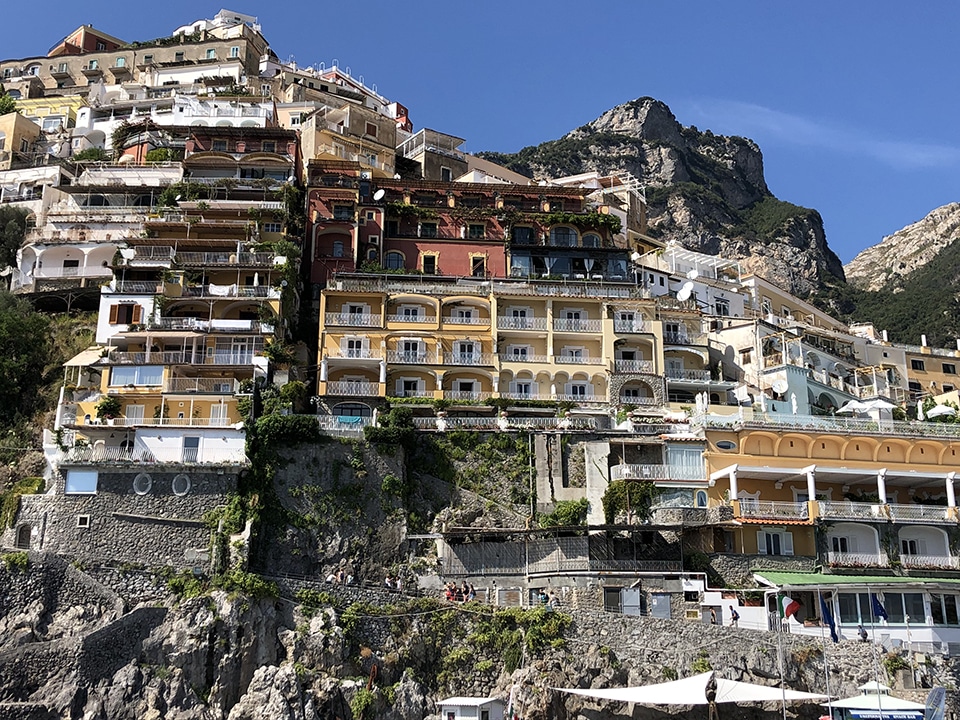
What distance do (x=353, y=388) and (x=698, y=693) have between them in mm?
23060

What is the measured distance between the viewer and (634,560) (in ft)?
144

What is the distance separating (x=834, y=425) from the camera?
50.5m

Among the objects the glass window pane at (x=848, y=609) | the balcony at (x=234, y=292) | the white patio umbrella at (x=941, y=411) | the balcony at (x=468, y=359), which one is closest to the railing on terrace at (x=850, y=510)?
the glass window pane at (x=848, y=609)

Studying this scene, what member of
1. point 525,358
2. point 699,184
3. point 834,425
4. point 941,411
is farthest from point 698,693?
point 699,184

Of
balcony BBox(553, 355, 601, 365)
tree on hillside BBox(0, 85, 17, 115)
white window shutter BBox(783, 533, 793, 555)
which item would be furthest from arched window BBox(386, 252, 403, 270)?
tree on hillside BBox(0, 85, 17, 115)

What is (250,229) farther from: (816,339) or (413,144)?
(816,339)

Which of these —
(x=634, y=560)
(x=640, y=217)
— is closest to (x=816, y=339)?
(x=640, y=217)

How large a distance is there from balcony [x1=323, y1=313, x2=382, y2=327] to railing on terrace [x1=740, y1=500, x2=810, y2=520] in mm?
19653

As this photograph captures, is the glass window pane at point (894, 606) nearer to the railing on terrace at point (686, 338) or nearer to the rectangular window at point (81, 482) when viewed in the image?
the railing on terrace at point (686, 338)

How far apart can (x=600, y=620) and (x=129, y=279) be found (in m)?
29.2

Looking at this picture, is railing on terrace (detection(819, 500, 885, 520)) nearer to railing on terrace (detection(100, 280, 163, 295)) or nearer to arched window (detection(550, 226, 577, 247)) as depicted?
arched window (detection(550, 226, 577, 247))

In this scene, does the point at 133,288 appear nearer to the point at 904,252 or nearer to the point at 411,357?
the point at 411,357

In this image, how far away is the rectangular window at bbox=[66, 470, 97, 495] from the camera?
44438mm

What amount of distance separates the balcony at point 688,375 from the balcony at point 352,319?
15120 millimetres
